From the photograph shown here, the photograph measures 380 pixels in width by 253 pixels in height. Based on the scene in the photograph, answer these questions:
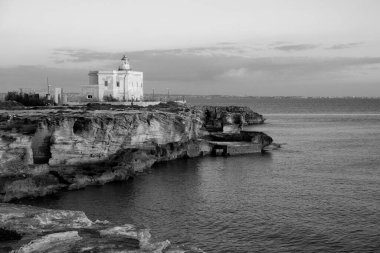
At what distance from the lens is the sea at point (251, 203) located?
1085 inches

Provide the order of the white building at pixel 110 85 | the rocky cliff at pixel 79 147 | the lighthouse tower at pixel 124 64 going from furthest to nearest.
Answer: the lighthouse tower at pixel 124 64 < the white building at pixel 110 85 < the rocky cliff at pixel 79 147

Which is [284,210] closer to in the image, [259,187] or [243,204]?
[243,204]

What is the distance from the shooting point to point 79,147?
156 ft

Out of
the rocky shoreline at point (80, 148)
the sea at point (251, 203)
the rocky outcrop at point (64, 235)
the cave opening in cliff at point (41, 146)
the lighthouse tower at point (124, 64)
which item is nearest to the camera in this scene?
the rocky outcrop at point (64, 235)

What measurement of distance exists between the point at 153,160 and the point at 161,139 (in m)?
8.42

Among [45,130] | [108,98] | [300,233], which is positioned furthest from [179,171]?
[108,98]

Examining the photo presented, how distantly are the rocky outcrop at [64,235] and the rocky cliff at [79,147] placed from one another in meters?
11.6

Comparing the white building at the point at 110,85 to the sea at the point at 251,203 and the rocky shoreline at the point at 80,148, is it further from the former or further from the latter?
the sea at the point at 251,203

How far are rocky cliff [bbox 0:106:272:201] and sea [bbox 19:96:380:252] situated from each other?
199 centimetres

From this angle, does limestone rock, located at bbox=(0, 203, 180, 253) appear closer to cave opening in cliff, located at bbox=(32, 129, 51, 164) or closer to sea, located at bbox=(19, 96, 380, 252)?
sea, located at bbox=(19, 96, 380, 252)

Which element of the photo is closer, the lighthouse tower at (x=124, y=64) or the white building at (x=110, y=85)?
the white building at (x=110, y=85)

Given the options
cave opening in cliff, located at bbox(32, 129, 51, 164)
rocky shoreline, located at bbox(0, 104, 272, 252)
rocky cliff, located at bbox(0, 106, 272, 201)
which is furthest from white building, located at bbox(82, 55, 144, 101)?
cave opening in cliff, located at bbox(32, 129, 51, 164)

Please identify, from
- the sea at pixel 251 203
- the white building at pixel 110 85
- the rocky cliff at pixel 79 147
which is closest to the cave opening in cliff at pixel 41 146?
the rocky cliff at pixel 79 147

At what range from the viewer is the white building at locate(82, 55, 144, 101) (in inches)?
3467
